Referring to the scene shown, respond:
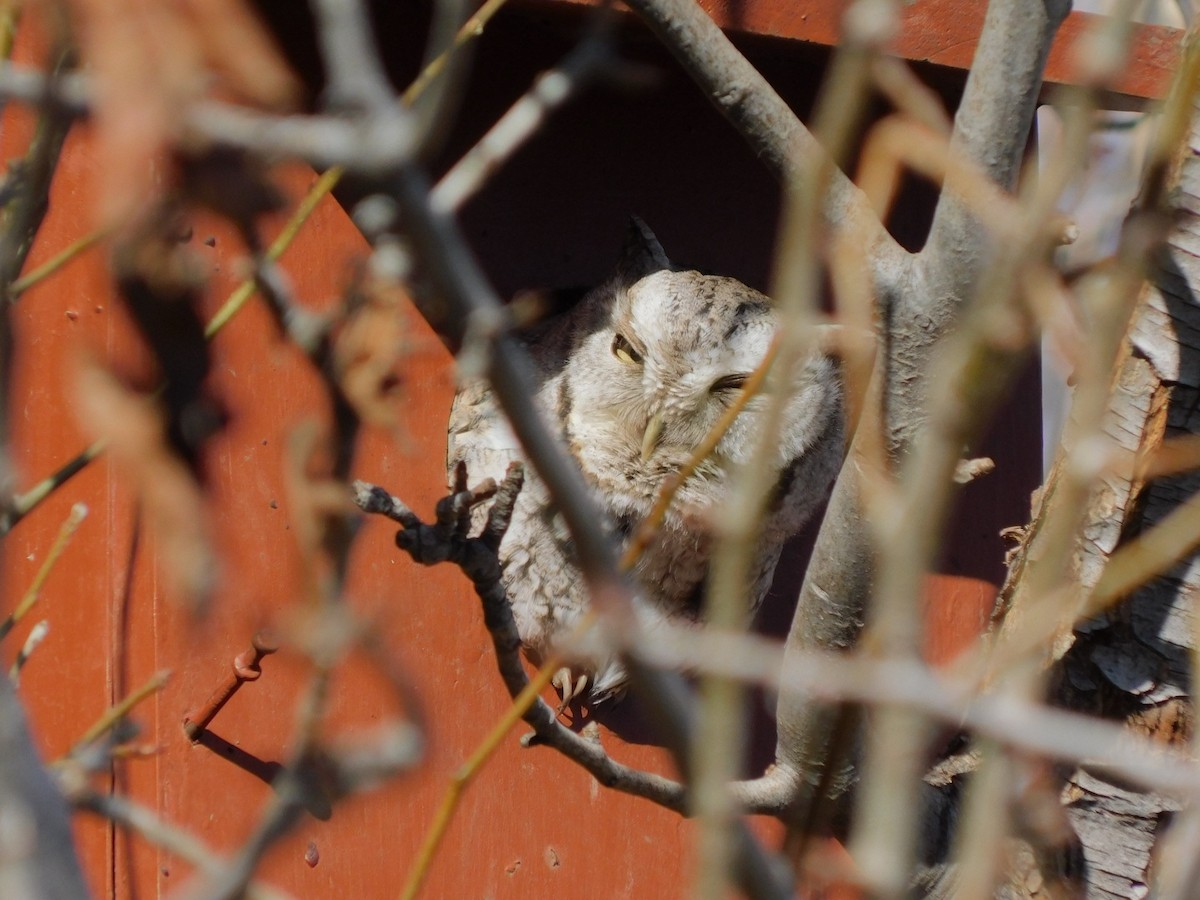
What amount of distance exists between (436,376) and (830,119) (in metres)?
1.54

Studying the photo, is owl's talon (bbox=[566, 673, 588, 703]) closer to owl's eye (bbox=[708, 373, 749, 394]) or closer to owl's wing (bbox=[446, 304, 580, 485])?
owl's wing (bbox=[446, 304, 580, 485])

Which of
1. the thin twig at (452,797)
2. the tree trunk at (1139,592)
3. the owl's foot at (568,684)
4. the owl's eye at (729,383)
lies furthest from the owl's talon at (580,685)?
the thin twig at (452,797)

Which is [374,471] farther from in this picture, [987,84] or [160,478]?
[160,478]

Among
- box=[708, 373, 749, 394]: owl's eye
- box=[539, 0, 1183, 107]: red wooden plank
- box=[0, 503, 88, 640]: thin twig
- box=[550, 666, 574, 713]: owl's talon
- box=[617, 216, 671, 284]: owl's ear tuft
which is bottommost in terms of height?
box=[550, 666, 574, 713]: owl's talon

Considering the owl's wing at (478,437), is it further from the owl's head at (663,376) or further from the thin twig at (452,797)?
the thin twig at (452,797)

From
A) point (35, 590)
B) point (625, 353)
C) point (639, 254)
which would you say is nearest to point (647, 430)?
point (625, 353)

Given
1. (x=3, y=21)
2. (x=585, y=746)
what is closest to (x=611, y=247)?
(x=585, y=746)

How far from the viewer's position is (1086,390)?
2.44 ft

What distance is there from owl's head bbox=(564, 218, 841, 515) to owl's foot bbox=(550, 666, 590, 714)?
30 centimetres

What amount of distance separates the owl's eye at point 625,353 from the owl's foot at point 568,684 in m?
0.57

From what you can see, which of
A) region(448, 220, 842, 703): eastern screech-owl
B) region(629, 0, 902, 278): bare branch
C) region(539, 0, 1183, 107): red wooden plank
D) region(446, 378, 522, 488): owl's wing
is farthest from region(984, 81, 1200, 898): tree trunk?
region(446, 378, 522, 488): owl's wing

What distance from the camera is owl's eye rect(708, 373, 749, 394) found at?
2387mm

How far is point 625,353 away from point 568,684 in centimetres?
61

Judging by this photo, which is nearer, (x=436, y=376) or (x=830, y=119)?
(x=830, y=119)
